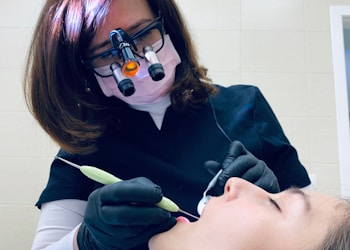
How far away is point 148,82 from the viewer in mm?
1074

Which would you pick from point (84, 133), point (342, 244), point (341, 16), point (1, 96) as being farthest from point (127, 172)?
point (341, 16)

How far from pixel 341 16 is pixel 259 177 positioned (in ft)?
5.54

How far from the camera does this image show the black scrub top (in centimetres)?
108

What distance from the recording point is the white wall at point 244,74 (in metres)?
2.09

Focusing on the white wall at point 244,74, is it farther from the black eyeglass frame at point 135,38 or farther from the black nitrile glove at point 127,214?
the black nitrile glove at point 127,214

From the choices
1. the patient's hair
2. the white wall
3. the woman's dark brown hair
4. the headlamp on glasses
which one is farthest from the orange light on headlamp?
the white wall

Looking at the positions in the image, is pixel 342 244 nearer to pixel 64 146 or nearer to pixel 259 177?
pixel 259 177

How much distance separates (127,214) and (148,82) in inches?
17.4

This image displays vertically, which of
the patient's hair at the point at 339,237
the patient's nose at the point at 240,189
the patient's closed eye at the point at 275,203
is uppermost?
the patient's nose at the point at 240,189

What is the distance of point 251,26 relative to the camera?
87.6 inches

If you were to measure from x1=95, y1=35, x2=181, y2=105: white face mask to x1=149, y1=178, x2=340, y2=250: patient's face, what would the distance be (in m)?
0.40

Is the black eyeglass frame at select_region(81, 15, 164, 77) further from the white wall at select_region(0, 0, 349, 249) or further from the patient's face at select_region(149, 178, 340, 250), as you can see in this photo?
the white wall at select_region(0, 0, 349, 249)

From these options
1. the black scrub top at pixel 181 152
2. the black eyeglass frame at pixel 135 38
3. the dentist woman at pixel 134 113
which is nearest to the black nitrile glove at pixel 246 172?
the dentist woman at pixel 134 113

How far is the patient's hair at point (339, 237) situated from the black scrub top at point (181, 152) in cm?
33
